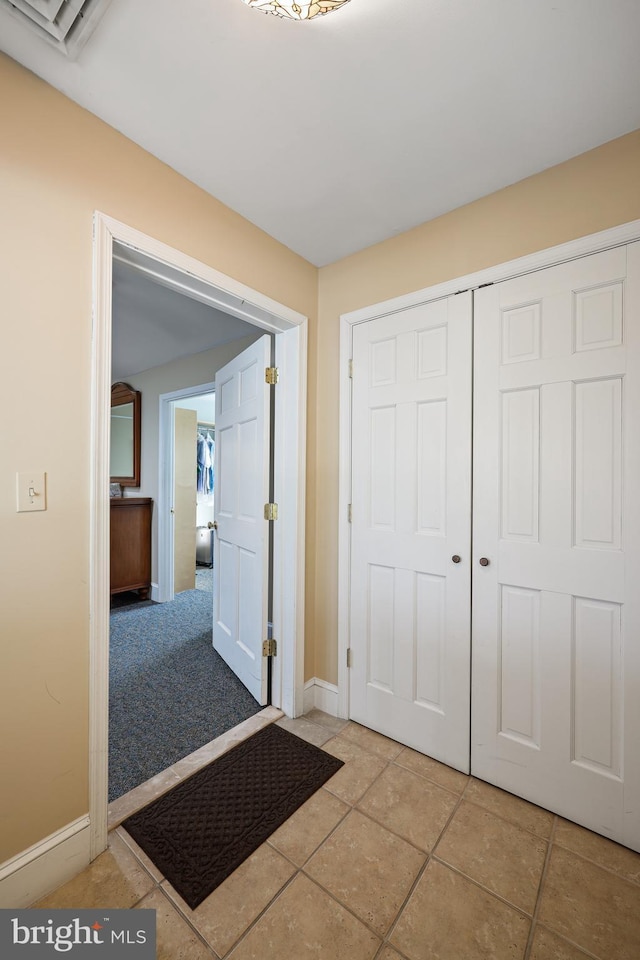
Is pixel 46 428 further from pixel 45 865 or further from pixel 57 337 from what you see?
pixel 45 865

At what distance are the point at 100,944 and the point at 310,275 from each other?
2698 millimetres

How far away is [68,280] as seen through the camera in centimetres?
126

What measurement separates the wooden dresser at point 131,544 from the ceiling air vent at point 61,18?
3.42 metres

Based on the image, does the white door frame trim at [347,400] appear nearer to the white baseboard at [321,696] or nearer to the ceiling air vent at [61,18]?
the white baseboard at [321,696]

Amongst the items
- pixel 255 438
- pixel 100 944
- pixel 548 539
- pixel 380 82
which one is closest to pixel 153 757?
pixel 100 944

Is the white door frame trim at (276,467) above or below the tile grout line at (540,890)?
above

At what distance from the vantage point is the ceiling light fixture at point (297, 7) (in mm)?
950

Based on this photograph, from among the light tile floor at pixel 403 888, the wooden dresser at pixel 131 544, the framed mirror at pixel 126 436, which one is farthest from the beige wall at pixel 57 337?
the framed mirror at pixel 126 436

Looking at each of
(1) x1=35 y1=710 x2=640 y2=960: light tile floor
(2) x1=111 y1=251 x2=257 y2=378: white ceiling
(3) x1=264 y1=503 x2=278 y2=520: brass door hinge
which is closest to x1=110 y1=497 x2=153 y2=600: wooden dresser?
(2) x1=111 y1=251 x2=257 y2=378: white ceiling

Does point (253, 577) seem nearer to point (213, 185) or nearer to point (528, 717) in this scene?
point (528, 717)

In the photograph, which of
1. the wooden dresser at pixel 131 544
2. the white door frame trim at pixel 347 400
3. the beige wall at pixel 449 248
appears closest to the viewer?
the beige wall at pixel 449 248

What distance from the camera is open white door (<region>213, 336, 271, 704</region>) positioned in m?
2.23

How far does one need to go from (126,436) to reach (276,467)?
313 centimetres

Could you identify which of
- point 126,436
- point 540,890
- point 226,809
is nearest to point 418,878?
point 540,890
